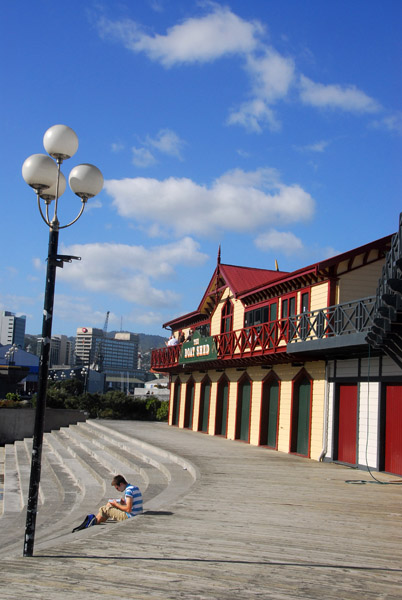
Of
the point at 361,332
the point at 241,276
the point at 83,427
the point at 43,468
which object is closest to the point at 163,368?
the point at 83,427

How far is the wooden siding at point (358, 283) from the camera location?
1769cm

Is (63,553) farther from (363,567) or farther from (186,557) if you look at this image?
(363,567)

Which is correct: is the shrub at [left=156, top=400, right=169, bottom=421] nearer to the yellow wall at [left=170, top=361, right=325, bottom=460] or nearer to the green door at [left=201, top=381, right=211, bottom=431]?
the green door at [left=201, top=381, right=211, bottom=431]

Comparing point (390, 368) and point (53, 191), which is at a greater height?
point (53, 191)

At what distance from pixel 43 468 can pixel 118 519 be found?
10086 mm

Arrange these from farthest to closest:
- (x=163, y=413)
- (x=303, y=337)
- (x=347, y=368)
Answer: (x=163, y=413), (x=303, y=337), (x=347, y=368)

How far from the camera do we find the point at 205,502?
9641mm

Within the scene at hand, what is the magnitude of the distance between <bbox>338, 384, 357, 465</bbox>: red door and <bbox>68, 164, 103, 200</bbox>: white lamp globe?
11.3 m

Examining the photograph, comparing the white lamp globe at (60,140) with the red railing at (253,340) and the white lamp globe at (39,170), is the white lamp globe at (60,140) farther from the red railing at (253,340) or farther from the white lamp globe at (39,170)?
the red railing at (253,340)

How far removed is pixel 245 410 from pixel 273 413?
2.76m

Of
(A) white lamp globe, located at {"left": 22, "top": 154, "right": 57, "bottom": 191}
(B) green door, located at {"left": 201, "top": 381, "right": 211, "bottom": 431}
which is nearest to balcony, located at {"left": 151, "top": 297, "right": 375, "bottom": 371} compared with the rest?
(B) green door, located at {"left": 201, "top": 381, "right": 211, "bottom": 431}

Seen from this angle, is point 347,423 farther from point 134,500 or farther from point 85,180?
point 85,180

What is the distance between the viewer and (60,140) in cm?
752

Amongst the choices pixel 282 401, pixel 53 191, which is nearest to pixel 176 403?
pixel 282 401
